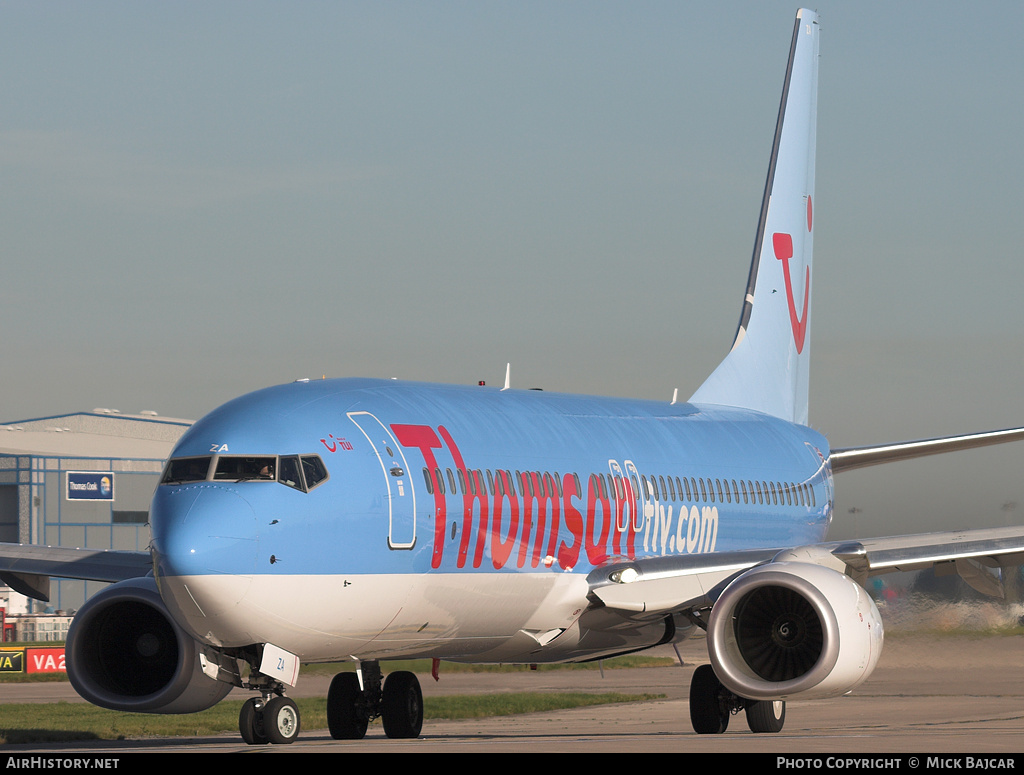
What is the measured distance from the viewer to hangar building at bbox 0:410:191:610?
62938 mm

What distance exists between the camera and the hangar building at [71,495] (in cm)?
6294

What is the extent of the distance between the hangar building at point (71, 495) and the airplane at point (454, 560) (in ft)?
140

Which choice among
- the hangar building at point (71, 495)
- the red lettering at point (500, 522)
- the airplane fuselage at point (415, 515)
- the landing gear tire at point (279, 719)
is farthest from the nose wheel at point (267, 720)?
the hangar building at point (71, 495)

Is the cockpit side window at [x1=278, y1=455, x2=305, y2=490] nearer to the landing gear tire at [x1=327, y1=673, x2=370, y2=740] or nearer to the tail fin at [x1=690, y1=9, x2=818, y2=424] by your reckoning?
the landing gear tire at [x1=327, y1=673, x2=370, y2=740]

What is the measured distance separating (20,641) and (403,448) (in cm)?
4326

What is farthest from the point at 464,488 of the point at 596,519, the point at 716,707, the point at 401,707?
the point at 716,707

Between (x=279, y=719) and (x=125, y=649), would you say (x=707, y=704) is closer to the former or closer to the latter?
(x=279, y=719)

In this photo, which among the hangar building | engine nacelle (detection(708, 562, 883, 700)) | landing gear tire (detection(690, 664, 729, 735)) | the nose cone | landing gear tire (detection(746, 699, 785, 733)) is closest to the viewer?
the nose cone

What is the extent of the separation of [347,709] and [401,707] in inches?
25.7

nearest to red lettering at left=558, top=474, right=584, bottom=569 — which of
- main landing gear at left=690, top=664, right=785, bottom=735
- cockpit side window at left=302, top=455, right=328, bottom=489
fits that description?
main landing gear at left=690, top=664, right=785, bottom=735

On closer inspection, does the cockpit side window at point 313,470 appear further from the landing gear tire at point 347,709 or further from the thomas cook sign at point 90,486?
the thomas cook sign at point 90,486

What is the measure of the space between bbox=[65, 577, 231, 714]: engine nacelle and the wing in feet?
3.92

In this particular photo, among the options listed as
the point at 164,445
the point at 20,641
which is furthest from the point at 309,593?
the point at 164,445
